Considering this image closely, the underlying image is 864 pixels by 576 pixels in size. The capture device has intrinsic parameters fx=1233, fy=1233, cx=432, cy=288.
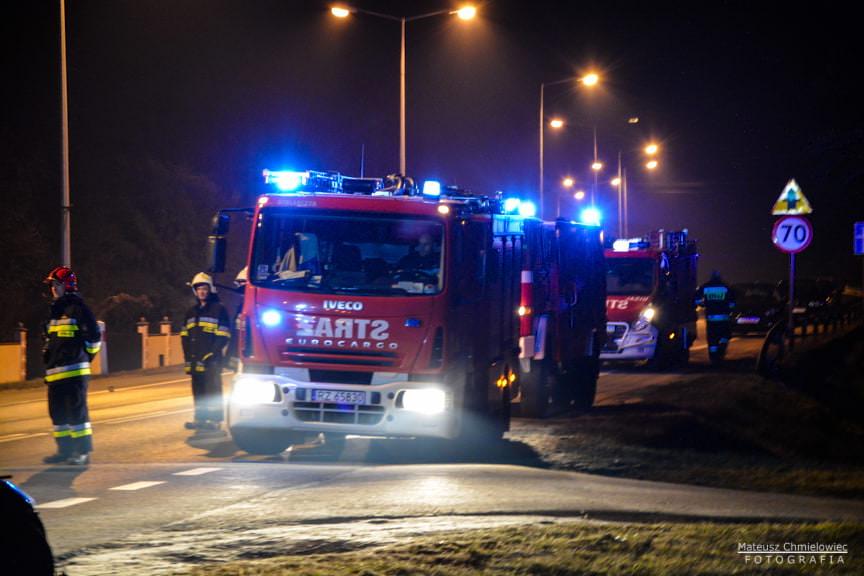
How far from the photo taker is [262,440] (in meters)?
11.9

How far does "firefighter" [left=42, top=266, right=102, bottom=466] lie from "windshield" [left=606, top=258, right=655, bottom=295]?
14216 mm

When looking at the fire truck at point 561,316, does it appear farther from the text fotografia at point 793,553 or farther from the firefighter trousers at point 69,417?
the text fotografia at point 793,553

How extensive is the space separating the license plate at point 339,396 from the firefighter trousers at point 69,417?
6.75 feet

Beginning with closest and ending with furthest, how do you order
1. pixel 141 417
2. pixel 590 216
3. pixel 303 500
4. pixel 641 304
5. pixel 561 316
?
pixel 303 500 → pixel 141 417 → pixel 561 316 → pixel 590 216 → pixel 641 304

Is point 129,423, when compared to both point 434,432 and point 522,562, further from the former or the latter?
point 522,562

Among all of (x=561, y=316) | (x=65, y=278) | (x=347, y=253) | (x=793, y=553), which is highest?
(x=347, y=253)

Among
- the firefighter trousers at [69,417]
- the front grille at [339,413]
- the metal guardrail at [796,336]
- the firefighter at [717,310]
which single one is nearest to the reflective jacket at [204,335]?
the firefighter trousers at [69,417]

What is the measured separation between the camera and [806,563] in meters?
6.24

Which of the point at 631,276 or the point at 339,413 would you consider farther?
the point at 631,276

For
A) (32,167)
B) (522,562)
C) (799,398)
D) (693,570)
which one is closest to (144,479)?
(522,562)

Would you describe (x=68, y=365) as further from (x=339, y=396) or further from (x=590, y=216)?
(x=590, y=216)

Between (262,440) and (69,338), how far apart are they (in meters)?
2.10

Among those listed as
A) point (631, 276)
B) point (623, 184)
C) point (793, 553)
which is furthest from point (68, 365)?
point (623, 184)

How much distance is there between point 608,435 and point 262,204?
4388 mm
